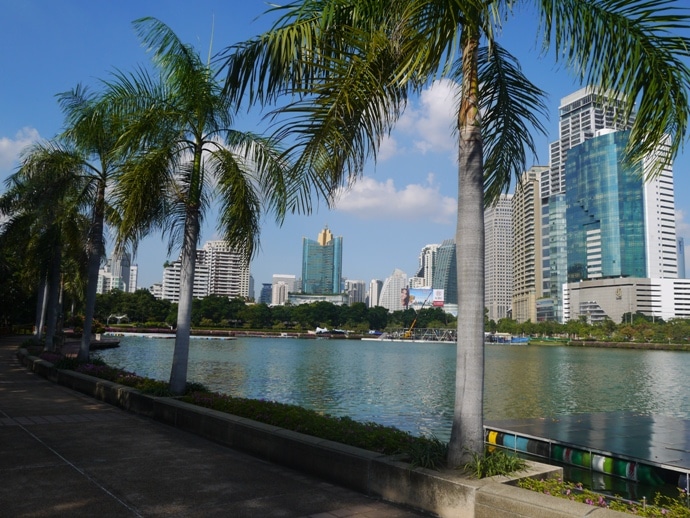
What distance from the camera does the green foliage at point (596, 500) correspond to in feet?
14.4

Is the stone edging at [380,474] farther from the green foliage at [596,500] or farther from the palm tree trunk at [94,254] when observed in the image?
the palm tree trunk at [94,254]

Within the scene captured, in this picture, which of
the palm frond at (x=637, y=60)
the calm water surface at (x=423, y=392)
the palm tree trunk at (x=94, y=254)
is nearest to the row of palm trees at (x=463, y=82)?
the palm frond at (x=637, y=60)

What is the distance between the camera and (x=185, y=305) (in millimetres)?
11336

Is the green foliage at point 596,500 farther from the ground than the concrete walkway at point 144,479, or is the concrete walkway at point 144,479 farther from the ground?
the green foliage at point 596,500

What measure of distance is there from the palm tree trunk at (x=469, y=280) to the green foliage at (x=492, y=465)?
97 mm

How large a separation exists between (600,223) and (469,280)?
6838 inches

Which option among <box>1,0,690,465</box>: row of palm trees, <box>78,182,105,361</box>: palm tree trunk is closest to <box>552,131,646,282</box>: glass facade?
<box>78,182,105,361</box>: palm tree trunk

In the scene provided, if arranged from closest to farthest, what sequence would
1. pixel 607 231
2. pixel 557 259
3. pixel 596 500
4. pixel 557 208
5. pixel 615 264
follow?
pixel 596 500 → pixel 607 231 → pixel 615 264 → pixel 557 208 → pixel 557 259

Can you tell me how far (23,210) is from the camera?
923 inches

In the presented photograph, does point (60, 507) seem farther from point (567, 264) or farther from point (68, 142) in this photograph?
point (567, 264)

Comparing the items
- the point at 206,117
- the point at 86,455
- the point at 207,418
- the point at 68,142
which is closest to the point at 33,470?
the point at 86,455

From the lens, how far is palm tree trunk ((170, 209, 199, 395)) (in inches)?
445

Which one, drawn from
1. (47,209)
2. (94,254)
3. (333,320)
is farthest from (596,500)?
(333,320)

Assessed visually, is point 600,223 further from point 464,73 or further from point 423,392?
point 464,73
